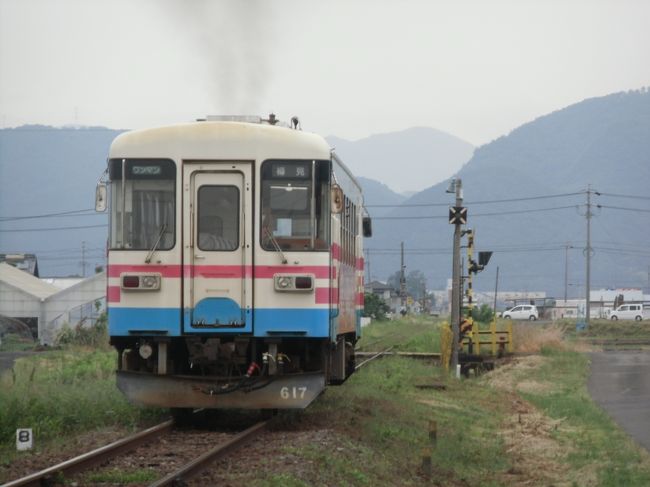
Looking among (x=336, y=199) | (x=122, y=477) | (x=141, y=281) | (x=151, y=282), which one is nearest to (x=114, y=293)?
(x=141, y=281)

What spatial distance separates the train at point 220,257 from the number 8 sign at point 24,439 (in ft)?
4.98

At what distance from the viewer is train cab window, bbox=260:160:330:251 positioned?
40.9 feet

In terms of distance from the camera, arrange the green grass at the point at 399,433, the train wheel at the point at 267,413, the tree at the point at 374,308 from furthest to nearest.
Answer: the tree at the point at 374,308 → the train wheel at the point at 267,413 → the green grass at the point at 399,433

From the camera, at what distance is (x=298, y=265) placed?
40.7 ft

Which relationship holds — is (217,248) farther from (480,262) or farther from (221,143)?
(480,262)

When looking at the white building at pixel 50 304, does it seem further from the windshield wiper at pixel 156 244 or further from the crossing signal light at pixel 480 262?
the windshield wiper at pixel 156 244

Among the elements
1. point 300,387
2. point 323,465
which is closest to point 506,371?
point 300,387

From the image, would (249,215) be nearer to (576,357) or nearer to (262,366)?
(262,366)

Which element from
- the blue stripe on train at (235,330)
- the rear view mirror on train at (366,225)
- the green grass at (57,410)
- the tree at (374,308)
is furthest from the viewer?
the tree at (374,308)

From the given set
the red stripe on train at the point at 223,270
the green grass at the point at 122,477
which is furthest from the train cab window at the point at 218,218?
the green grass at the point at 122,477

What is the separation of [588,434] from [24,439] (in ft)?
27.5

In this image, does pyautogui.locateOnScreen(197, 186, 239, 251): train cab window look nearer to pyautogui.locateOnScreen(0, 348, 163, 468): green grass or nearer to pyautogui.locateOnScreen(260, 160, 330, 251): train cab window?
pyautogui.locateOnScreen(260, 160, 330, 251): train cab window

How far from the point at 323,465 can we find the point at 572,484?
128 inches

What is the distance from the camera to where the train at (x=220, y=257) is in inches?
487
